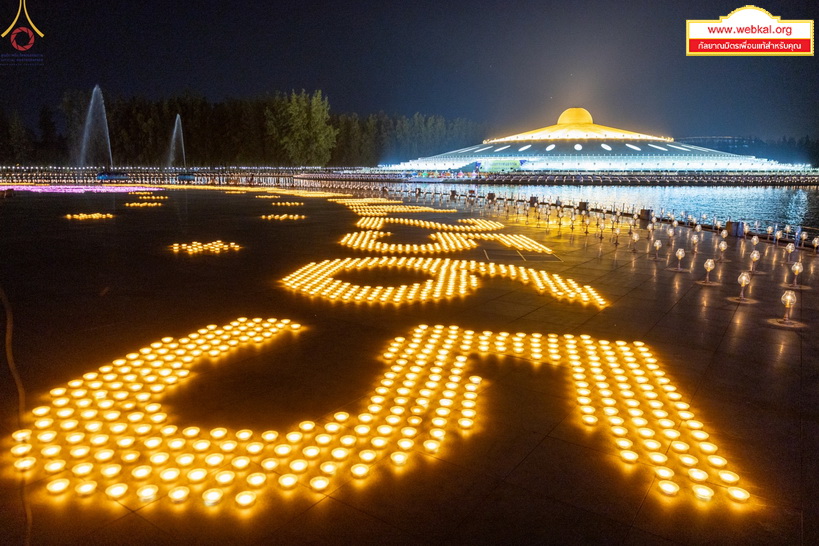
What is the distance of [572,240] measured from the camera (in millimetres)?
16891

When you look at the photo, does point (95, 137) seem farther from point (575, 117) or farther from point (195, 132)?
point (575, 117)

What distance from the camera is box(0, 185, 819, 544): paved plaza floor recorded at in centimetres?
342

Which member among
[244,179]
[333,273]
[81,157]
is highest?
[81,157]

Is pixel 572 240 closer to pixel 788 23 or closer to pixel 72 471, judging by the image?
pixel 72 471

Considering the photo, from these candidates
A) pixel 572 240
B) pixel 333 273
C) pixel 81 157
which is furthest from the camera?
pixel 81 157

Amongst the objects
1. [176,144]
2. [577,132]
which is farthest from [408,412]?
[577,132]

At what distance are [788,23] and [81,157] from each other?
89223 mm

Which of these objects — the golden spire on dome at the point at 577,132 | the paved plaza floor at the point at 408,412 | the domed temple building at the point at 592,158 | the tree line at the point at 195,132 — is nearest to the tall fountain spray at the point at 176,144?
the tree line at the point at 195,132

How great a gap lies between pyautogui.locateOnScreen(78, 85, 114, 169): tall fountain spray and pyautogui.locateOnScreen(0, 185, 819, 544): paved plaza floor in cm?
7828

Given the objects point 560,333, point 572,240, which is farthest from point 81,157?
point 560,333

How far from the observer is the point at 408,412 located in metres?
4.89

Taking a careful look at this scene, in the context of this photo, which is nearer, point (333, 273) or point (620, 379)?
point (620, 379)

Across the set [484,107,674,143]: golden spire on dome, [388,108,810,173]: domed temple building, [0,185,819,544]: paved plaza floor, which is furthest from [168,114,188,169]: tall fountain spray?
[0,185,819,544]: paved plaza floor

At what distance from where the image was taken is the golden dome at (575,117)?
126 metres
